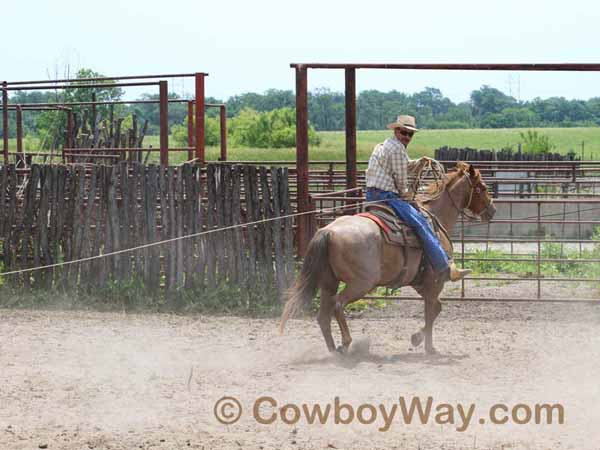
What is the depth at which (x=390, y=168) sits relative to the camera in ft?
27.5

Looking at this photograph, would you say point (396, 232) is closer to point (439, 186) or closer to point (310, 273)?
point (310, 273)

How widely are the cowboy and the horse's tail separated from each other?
774 millimetres

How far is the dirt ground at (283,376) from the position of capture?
5.72 meters

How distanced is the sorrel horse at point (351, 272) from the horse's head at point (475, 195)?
919 mm

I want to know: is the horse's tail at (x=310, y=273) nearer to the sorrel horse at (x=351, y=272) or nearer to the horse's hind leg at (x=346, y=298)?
the sorrel horse at (x=351, y=272)

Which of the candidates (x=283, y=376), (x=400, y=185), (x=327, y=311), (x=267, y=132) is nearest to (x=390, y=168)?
(x=400, y=185)

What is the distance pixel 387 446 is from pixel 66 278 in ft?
20.5

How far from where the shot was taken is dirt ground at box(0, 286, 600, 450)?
18.8ft

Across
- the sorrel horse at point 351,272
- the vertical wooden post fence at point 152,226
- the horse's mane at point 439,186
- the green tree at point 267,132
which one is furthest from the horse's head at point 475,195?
the green tree at point 267,132

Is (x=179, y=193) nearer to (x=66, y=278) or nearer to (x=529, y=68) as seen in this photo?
(x=66, y=278)

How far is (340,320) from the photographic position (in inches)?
317

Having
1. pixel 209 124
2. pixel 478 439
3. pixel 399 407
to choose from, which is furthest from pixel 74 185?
pixel 209 124

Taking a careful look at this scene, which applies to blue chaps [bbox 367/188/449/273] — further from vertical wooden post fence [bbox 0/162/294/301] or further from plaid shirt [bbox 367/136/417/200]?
vertical wooden post fence [bbox 0/162/294/301]
